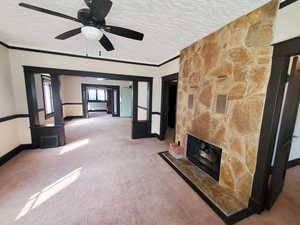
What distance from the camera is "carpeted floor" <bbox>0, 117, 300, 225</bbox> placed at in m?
1.54

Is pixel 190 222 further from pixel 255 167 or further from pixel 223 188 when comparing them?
pixel 255 167

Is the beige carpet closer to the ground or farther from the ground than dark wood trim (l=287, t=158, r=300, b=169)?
closer to the ground

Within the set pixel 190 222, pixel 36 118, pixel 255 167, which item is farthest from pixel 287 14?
pixel 36 118

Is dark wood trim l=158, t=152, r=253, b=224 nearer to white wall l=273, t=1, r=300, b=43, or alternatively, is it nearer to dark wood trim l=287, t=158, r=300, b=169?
dark wood trim l=287, t=158, r=300, b=169

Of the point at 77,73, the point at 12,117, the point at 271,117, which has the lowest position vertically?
the point at 12,117

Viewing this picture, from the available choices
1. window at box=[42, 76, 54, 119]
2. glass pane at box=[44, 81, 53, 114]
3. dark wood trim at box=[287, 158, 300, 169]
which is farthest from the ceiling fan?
dark wood trim at box=[287, 158, 300, 169]

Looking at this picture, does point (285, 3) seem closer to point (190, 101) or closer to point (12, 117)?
point (190, 101)

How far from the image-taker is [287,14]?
4.36ft

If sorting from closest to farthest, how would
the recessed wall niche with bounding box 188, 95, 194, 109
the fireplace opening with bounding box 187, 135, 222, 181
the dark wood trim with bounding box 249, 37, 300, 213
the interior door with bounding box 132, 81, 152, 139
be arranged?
the dark wood trim with bounding box 249, 37, 300, 213, the fireplace opening with bounding box 187, 135, 222, 181, the recessed wall niche with bounding box 188, 95, 194, 109, the interior door with bounding box 132, 81, 152, 139

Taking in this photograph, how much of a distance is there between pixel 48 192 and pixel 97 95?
10369 mm

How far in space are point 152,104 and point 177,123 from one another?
1378 millimetres

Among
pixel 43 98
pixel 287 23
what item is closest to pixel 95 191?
pixel 287 23

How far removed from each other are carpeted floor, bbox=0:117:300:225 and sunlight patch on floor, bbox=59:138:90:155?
176mm

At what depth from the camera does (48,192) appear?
75.9 inches
